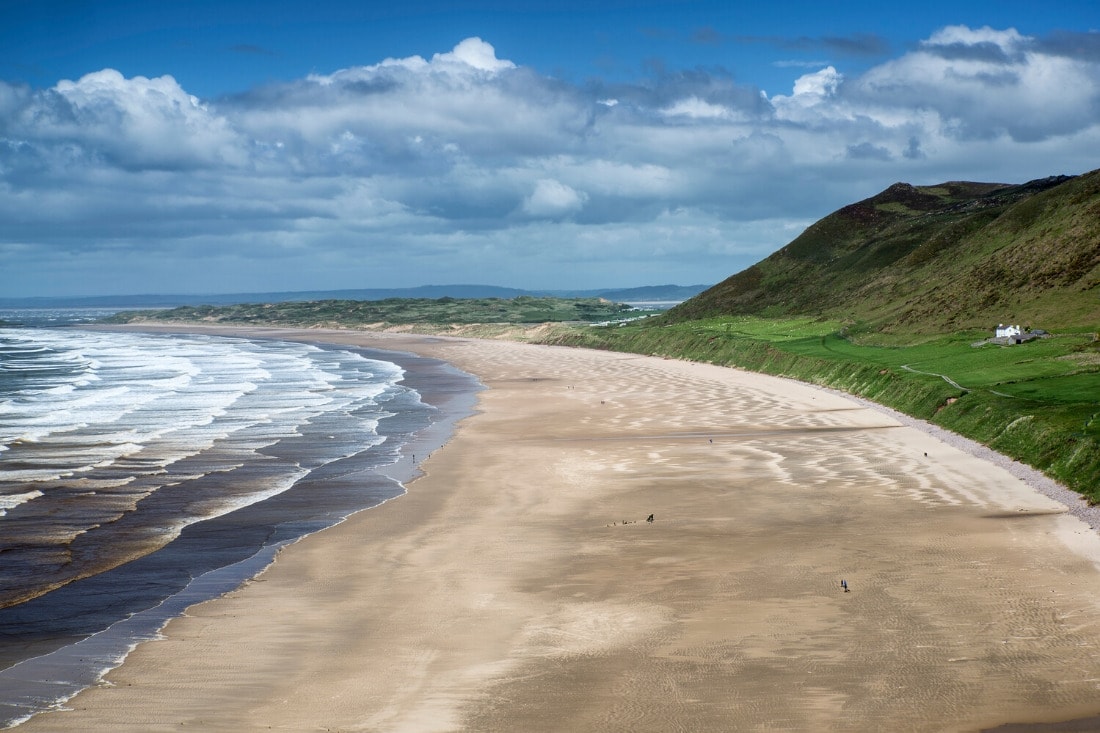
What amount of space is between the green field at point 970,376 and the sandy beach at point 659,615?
2198mm

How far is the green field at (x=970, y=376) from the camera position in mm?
34938

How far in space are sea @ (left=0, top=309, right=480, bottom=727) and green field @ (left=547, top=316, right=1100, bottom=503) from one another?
71.6ft

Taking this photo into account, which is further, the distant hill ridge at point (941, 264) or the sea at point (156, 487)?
the distant hill ridge at point (941, 264)

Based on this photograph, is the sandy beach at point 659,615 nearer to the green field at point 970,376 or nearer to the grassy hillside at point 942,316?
the green field at point 970,376

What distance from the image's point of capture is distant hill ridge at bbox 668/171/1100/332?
87062 millimetres

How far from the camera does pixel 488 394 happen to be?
2891 inches

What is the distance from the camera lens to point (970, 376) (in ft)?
178

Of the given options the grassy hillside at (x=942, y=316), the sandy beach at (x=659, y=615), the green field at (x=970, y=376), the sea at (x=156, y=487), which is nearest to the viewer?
the sandy beach at (x=659, y=615)

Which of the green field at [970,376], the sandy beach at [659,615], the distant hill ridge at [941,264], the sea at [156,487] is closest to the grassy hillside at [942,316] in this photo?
the green field at [970,376]

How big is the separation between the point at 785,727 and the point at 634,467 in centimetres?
2453

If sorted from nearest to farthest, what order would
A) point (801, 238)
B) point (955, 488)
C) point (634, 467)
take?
point (955, 488), point (634, 467), point (801, 238)

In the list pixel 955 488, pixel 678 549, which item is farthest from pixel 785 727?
pixel 955 488

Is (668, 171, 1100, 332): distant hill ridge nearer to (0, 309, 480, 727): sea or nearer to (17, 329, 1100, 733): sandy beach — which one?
(0, 309, 480, 727): sea

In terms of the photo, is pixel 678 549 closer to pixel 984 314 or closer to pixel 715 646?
pixel 715 646
